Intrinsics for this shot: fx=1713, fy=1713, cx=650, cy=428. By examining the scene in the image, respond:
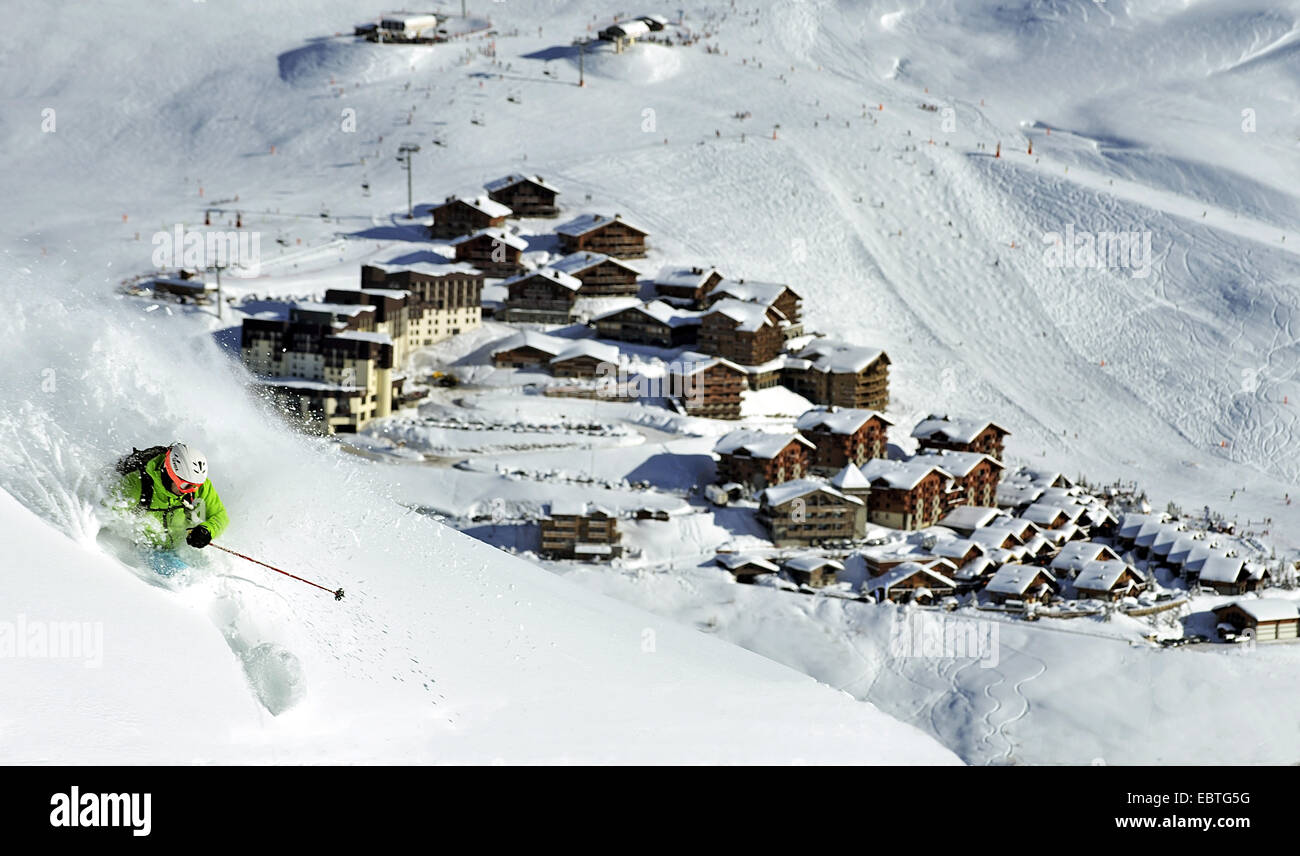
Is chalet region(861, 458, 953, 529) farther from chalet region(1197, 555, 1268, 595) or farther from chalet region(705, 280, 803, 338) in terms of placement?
chalet region(705, 280, 803, 338)

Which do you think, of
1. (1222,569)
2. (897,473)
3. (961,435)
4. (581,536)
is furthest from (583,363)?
(1222,569)

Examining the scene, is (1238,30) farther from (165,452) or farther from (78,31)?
(165,452)

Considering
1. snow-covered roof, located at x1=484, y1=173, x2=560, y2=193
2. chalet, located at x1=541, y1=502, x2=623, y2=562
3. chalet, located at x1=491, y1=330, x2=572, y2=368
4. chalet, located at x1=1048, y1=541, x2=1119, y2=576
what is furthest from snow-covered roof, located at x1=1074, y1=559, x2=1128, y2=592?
snow-covered roof, located at x1=484, y1=173, x2=560, y2=193

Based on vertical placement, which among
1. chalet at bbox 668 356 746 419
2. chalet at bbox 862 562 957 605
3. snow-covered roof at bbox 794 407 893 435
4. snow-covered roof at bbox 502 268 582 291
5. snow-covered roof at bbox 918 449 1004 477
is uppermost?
snow-covered roof at bbox 502 268 582 291

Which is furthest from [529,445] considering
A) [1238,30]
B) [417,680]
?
[1238,30]

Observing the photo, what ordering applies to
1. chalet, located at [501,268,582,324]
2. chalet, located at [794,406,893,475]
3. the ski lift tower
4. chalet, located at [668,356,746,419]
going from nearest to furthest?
chalet, located at [794,406,893,475], chalet, located at [668,356,746,419], chalet, located at [501,268,582,324], the ski lift tower

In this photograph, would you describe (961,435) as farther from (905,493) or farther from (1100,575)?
(1100,575)

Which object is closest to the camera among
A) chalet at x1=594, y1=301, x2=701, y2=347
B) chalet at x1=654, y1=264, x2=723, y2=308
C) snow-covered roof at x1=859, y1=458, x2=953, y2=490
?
snow-covered roof at x1=859, y1=458, x2=953, y2=490

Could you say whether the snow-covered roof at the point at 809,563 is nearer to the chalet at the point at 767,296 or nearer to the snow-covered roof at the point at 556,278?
the chalet at the point at 767,296
